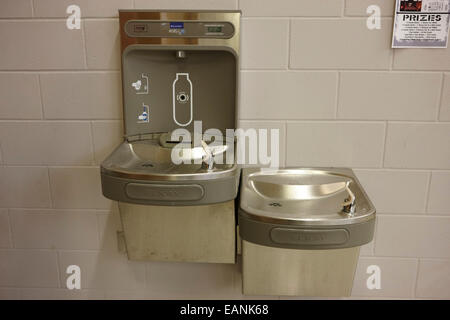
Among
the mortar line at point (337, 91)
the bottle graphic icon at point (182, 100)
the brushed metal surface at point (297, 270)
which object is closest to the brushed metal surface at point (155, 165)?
the bottle graphic icon at point (182, 100)

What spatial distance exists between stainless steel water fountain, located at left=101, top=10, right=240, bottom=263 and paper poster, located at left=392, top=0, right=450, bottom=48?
515 millimetres

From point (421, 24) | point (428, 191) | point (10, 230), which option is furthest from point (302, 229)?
point (10, 230)

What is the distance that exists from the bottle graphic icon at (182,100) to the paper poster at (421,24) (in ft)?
2.20

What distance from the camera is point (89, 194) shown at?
1452 mm

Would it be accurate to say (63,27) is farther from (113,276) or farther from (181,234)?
(113,276)

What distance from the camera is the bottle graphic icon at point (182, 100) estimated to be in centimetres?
126

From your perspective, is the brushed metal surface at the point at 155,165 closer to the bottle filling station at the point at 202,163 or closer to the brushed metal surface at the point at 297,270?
the bottle filling station at the point at 202,163

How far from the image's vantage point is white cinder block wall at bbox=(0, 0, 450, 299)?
4.17ft

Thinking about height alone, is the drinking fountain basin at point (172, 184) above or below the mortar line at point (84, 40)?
below

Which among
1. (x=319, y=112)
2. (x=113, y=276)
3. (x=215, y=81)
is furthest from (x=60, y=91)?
(x=319, y=112)

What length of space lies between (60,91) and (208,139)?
557 millimetres

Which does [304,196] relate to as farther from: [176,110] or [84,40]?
[84,40]

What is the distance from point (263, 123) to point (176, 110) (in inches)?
11.8

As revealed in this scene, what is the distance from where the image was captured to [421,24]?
1.23m
